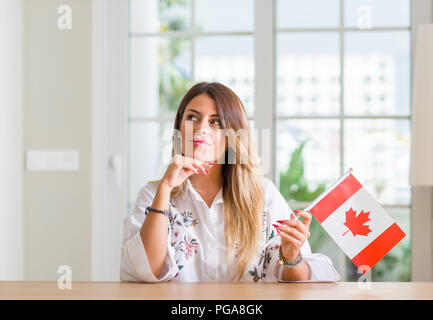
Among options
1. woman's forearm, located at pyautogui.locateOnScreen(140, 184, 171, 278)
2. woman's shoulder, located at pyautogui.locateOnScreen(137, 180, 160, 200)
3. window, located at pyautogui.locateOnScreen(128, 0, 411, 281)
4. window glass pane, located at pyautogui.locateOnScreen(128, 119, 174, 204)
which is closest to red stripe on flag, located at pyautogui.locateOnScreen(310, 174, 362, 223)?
woman's forearm, located at pyautogui.locateOnScreen(140, 184, 171, 278)

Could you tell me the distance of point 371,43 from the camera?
2588 mm

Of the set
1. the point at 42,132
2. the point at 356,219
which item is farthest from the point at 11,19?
the point at 356,219

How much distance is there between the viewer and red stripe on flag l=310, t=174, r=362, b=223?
1.27 metres

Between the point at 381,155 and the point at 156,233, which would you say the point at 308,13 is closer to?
the point at 381,155

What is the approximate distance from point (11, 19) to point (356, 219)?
185 cm

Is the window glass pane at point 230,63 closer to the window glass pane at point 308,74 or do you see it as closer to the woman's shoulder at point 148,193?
the window glass pane at point 308,74

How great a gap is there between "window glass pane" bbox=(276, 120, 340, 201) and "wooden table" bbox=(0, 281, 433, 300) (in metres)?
1.40

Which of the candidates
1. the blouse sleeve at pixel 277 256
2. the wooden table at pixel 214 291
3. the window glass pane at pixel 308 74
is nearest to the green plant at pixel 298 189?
the window glass pane at pixel 308 74

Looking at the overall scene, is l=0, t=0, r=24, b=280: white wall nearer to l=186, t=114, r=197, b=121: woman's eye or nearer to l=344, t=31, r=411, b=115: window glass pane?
l=186, t=114, r=197, b=121: woman's eye

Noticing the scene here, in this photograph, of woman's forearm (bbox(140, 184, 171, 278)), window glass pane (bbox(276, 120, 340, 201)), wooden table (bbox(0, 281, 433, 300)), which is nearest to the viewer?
wooden table (bbox(0, 281, 433, 300))

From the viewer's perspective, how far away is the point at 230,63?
2.63 m

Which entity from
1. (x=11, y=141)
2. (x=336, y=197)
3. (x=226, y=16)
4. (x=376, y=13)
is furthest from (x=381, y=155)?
(x=11, y=141)

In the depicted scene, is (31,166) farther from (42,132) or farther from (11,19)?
(11,19)

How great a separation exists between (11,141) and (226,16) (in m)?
1.20
